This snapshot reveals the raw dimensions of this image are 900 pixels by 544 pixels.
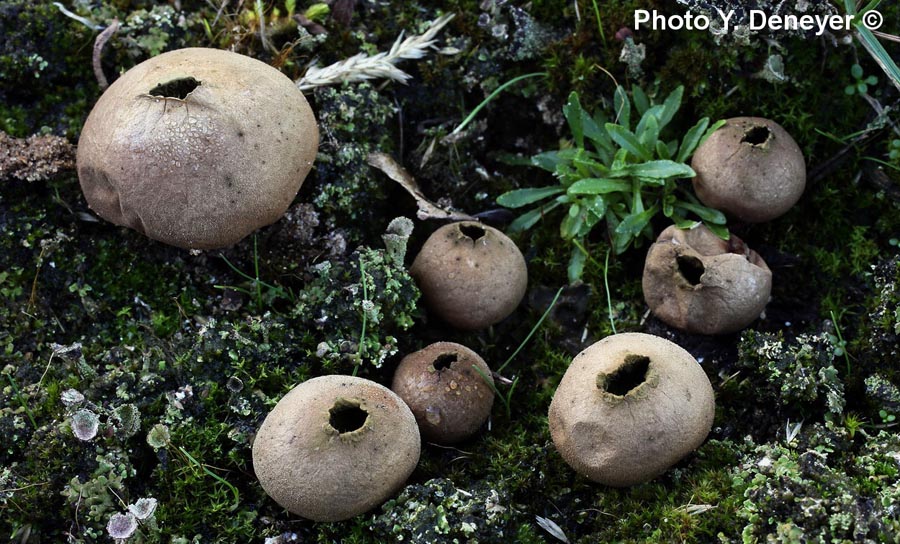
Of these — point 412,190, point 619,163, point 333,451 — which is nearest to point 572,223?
point 619,163

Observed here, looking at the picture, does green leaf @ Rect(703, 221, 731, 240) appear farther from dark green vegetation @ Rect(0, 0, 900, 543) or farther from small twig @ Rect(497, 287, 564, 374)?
small twig @ Rect(497, 287, 564, 374)

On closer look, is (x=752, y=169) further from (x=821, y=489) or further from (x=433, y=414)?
(x=433, y=414)

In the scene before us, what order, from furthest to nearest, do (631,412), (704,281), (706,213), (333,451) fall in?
(706,213) → (704,281) → (631,412) → (333,451)

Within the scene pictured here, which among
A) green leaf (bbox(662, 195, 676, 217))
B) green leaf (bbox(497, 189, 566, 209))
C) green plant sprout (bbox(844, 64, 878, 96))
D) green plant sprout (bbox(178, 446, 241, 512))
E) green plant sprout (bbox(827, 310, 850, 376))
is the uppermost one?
green plant sprout (bbox(844, 64, 878, 96))

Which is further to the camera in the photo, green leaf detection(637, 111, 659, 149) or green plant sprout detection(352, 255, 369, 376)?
green leaf detection(637, 111, 659, 149)

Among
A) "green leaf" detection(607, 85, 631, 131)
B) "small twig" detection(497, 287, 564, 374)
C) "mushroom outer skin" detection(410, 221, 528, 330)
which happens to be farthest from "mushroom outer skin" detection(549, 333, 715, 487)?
"green leaf" detection(607, 85, 631, 131)

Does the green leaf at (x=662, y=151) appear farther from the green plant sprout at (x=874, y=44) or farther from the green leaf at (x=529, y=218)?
the green plant sprout at (x=874, y=44)

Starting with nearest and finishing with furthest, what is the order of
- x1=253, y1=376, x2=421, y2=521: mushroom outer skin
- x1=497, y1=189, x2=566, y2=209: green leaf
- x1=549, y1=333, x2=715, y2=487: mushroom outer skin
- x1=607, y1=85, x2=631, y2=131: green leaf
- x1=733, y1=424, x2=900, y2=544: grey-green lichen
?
x1=733, y1=424, x2=900, y2=544: grey-green lichen → x1=253, y1=376, x2=421, y2=521: mushroom outer skin → x1=549, y1=333, x2=715, y2=487: mushroom outer skin → x1=607, y1=85, x2=631, y2=131: green leaf → x1=497, y1=189, x2=566, y2=209: green leaf
